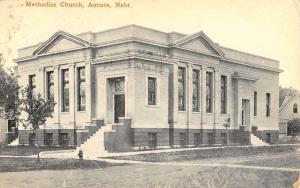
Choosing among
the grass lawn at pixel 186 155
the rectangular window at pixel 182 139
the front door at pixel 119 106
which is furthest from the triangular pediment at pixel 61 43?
the grass lawn at pixel 186 155

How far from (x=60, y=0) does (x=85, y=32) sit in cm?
1426

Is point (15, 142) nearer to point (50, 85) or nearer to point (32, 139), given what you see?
point (32, 139)

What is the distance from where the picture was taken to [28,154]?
2484cm

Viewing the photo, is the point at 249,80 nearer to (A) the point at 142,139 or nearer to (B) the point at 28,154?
(A) the point at 142,139

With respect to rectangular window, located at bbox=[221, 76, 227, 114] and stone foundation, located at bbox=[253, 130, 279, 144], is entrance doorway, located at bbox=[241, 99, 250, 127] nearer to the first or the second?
stone foundation, located at bbox=[253, 130, 279, 144]

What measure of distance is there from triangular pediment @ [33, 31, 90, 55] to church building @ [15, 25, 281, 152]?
6 cm

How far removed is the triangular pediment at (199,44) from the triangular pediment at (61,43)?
5559 millimetres

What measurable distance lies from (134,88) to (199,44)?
6390 millimetres

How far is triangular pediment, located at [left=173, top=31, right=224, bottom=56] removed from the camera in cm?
2996

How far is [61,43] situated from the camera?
29.9 metres

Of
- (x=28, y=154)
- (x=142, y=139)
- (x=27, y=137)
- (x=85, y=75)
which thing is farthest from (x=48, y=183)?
(x=27, y=137)

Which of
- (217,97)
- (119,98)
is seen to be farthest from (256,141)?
(119,98)

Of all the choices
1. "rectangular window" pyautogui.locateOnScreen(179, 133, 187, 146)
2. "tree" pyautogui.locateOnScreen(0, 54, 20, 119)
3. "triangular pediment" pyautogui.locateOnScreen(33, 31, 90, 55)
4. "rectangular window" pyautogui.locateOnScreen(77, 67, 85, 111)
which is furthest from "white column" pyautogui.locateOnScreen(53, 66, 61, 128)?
"rectangular window" pyautogui.locateOnScreen(179, 133, 187, 146)

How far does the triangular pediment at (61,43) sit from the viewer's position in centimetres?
2914
